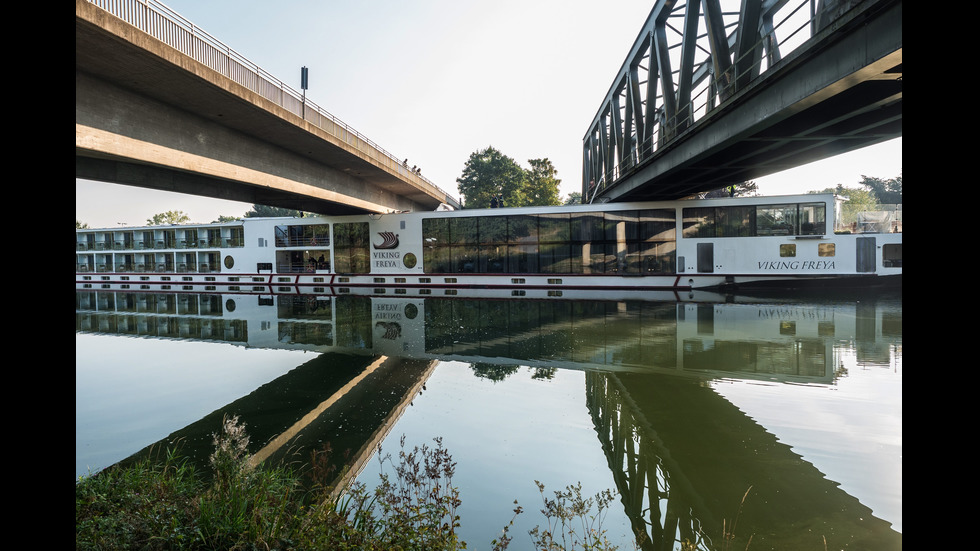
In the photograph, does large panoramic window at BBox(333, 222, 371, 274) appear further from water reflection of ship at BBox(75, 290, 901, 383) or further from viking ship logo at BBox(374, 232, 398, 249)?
water reflection of ship at BBox(75, 290, 901, 383)

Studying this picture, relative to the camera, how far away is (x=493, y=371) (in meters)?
9.86

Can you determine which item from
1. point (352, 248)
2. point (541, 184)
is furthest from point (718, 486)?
point (541, 184)

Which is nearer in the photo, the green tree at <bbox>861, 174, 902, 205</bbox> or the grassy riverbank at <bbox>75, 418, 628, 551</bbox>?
the grassy riverbank at <bbox>75, 418, 628, 551</bbox>

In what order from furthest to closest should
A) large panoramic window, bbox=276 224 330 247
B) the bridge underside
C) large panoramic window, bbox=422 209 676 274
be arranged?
large panoramic window, bbox=276 224 330 247 < large panoramic window, bbox=422 209 676 274 < the bridge underside

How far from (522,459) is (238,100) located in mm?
14074

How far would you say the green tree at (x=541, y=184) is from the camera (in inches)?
2729

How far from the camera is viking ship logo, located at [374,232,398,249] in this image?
31.9 metres

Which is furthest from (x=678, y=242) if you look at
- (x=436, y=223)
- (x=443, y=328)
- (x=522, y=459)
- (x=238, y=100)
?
(x=522, y=459)

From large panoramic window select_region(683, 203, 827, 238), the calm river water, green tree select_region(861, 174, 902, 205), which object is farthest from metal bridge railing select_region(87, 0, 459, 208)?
green tree select_region(861, 174, 902, 205)

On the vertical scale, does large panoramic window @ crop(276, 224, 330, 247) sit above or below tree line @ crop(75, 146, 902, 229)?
below

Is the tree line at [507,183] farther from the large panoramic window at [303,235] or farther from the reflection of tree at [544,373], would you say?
the reflection of tree at [544,373]

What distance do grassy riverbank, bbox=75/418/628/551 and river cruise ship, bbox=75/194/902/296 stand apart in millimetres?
21654

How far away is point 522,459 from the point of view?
18.9 ft
